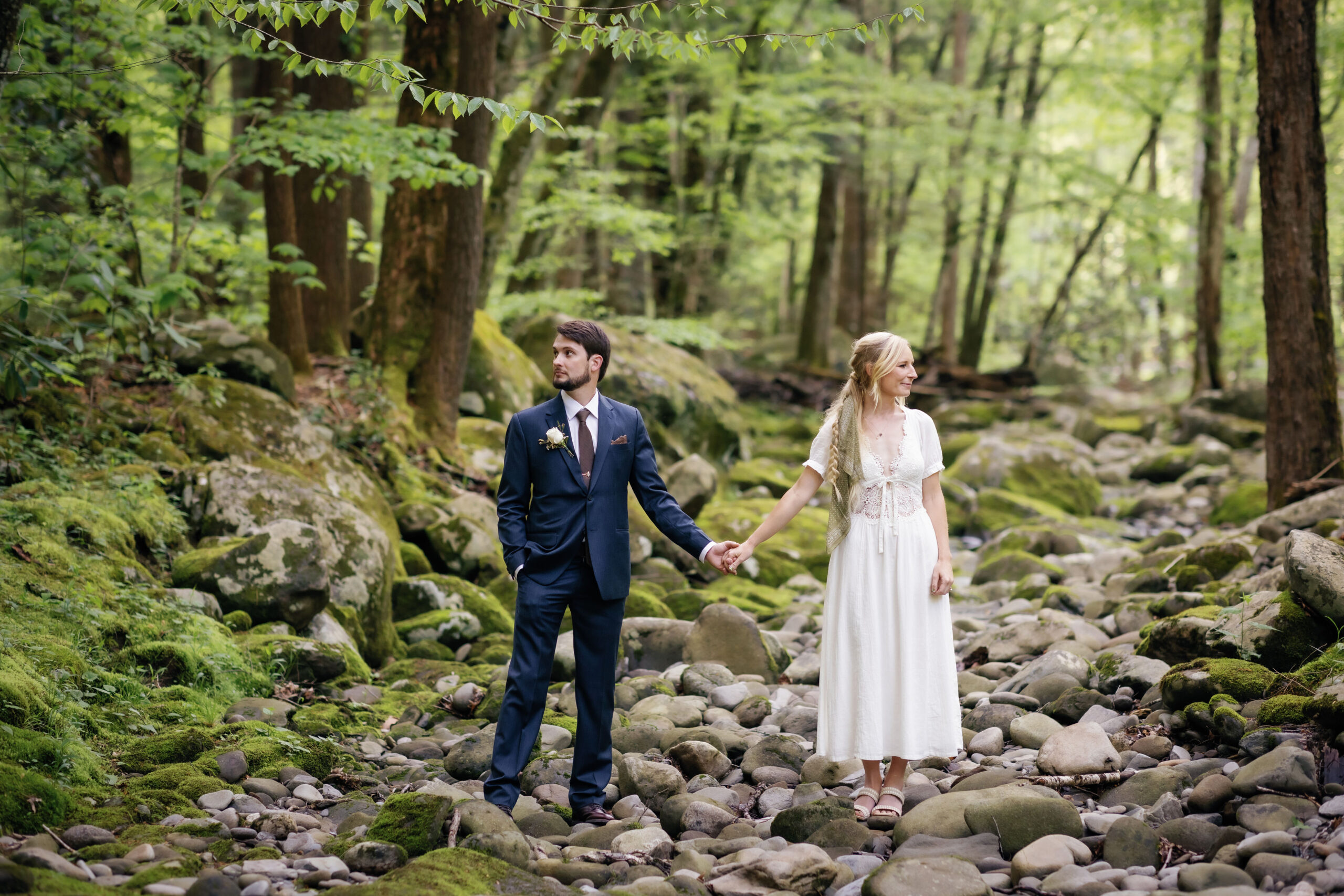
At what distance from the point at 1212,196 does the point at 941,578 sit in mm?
16387

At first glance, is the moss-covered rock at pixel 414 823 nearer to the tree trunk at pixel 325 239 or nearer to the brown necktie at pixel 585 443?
the brown necktie at pixel 585 443

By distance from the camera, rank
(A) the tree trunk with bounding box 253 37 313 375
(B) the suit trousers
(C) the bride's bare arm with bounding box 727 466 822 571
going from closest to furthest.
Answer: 1. (B) the suit trousers
2. (C) the bride's bare arm with bounding box 727 466 822 571
3. (A) the tree trunk with bounding box 253 37 313 375

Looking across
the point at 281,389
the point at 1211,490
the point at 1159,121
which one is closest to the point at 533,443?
the point at 281,389

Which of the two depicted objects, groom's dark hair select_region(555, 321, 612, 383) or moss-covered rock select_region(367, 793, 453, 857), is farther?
groom's dark hair select_region(555, 321, 612, 383)

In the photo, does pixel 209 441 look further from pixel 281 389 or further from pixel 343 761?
pixel 343 761

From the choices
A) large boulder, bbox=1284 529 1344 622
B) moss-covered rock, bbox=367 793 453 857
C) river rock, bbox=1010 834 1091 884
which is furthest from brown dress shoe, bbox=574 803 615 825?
large boulder, bbox=1284 529 1344 622

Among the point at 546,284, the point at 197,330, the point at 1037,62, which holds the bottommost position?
the point at 197,330

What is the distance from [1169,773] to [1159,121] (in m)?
20.6

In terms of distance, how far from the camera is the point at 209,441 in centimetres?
789

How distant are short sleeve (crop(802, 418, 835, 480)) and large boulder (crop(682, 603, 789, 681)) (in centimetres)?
240

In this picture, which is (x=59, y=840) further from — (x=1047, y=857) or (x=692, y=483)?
(x=692, y=483)

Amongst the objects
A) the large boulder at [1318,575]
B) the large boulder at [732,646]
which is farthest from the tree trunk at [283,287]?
the large boulder at [1318,575]

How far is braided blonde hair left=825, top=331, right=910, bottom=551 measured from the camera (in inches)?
179

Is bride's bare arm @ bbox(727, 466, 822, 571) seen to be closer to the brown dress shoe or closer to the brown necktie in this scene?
the brown necktie
